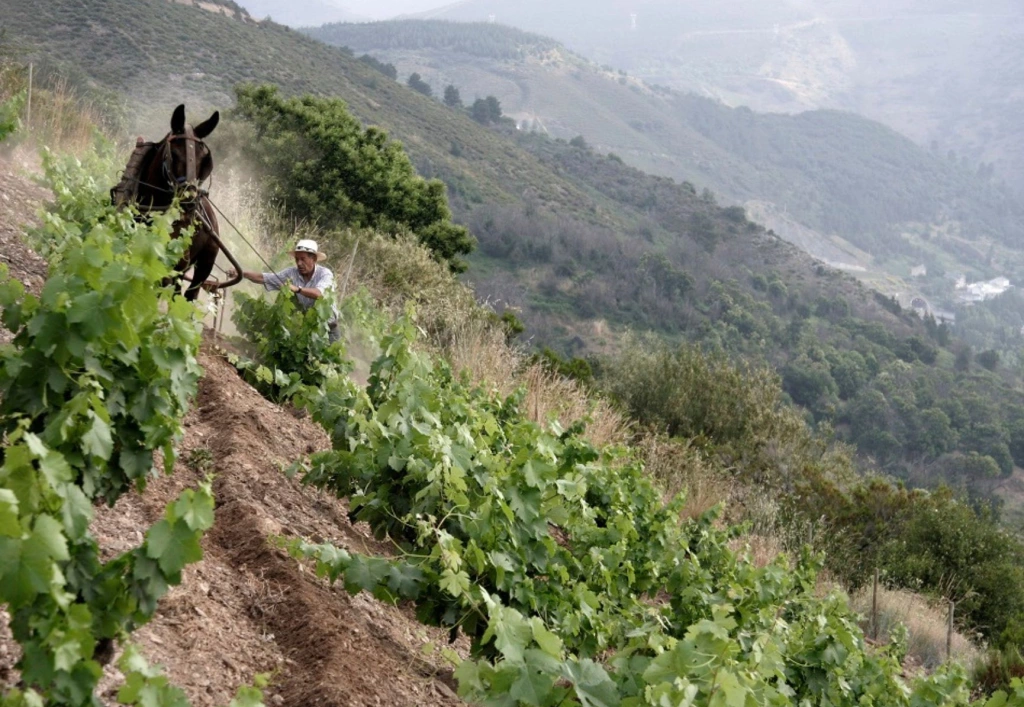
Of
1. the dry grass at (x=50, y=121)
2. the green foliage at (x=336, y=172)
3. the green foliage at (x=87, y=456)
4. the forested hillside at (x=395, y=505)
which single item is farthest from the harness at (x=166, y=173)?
the green foliage at (x=336, y=172)

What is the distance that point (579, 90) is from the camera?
158m

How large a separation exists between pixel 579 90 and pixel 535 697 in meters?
160

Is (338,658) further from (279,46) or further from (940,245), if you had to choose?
(940,245)

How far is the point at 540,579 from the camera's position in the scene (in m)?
5.24

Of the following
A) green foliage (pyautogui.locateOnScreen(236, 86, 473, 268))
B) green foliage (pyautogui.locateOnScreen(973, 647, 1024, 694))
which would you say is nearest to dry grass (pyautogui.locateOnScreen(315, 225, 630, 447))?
green foliage (pyautogui.locateOnScreen(236, 86, 473, 268))

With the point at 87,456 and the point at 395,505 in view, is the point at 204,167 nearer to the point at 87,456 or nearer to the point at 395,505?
the point at 395,505

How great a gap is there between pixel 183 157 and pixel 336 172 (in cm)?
1334

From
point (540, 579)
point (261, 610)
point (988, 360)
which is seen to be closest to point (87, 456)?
point (261, 610)

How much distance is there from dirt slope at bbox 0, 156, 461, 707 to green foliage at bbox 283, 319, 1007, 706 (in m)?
0.29

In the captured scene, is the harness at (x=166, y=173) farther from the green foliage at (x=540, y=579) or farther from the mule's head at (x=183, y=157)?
the green foliage at (x=540, y=579)

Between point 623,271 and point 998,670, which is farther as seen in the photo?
point 623,271

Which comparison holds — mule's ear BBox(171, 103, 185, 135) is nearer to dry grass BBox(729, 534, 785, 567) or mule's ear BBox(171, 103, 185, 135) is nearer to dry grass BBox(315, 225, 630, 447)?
dry grass BBox(315, 225, 630, 447)

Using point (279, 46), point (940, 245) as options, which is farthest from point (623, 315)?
point (940, 245)

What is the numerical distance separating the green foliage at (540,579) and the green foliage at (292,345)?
1390 mm
